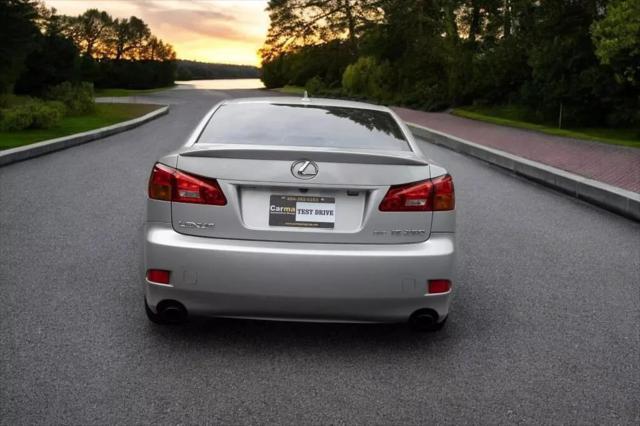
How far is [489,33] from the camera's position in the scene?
110 feet

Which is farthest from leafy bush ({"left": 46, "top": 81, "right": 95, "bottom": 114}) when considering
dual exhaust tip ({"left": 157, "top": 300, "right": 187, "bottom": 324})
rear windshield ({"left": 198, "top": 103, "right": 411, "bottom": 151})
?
dual exhaust tip ({"left": 157, "top": 300, "right": 187, "bottom": 324})

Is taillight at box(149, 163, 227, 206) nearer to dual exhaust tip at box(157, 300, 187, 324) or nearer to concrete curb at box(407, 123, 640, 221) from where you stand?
dual exhaust tip at box(157, 300, 187, 324)

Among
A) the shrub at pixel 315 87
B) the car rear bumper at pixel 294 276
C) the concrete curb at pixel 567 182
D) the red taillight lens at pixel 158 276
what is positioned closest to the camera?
the car rear bumper at pixel 294 276

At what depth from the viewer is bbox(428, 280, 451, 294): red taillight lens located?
3951 mm

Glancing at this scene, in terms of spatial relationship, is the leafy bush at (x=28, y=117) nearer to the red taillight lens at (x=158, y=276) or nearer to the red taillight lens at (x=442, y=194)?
the red taillight lens at (x=158, y=276)

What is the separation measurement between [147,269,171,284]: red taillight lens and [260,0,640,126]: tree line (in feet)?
52.0

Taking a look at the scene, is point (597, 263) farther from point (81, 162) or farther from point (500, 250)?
point (81, 162)

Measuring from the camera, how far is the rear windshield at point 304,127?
4.33m

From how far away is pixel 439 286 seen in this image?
13.1 ft

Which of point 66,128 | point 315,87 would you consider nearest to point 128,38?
point 315,87

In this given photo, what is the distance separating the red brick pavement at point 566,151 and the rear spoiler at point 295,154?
289 inches

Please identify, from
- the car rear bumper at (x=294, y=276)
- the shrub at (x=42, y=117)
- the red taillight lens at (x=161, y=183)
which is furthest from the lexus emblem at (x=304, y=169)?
the shrub at (x=42, y=117)

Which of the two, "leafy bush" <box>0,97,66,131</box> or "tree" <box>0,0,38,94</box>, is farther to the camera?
"tree" <box>0,0,38,94</box>

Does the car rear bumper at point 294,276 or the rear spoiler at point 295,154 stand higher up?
the rear spoiler at point 295,154
